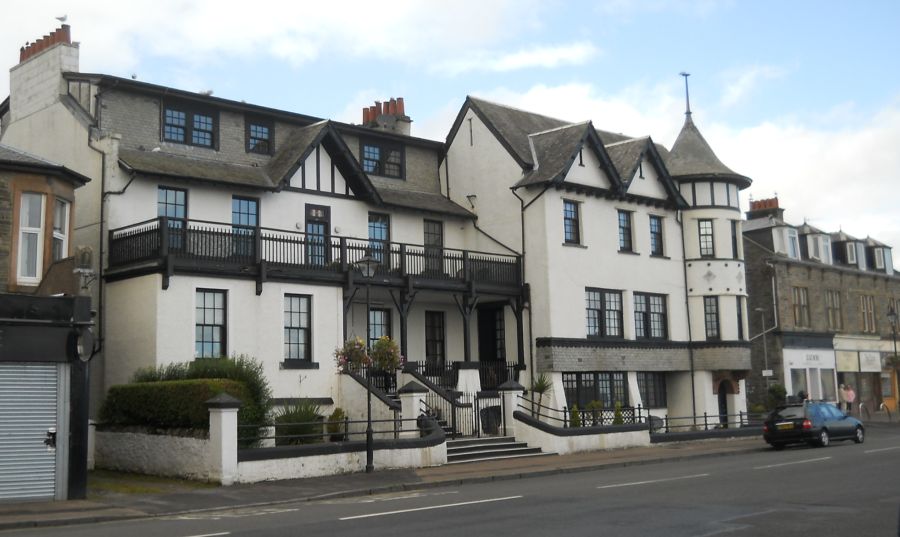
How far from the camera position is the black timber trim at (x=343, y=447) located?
2108 cm

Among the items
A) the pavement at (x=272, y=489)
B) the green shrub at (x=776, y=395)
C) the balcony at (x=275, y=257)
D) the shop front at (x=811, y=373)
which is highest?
the balcony at (x=275, y=257)

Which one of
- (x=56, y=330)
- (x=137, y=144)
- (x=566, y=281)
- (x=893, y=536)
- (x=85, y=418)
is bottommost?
(x=893, y=536)

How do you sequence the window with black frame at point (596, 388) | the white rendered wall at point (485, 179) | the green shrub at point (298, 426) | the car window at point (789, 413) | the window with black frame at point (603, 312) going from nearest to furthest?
the green shrub at point (298, 426) < the car window at point (789, 413) < the window with black frame at point (596, 388) < the white rendered wall at point (485, 179) < the window with black frame at point (603, 312)

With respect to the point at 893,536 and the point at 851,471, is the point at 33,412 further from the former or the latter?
the point at 851,471

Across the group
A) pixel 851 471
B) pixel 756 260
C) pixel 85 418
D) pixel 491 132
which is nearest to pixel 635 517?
pixel 851 471

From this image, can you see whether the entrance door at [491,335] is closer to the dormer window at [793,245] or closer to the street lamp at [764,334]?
the street lamp at [764,334]

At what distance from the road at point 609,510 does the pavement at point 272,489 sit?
697mm

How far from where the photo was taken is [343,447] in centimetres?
2262

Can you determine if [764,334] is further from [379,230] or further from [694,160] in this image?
[379,230]

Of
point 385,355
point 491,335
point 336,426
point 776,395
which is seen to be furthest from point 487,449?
point 776,395

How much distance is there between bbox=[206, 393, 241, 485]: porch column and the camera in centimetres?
2055

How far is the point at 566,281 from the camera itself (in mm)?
34531

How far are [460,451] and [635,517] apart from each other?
12619 millimetres

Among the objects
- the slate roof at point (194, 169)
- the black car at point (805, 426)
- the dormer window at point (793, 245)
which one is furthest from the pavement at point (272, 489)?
the dormer window at point (793, 245)
